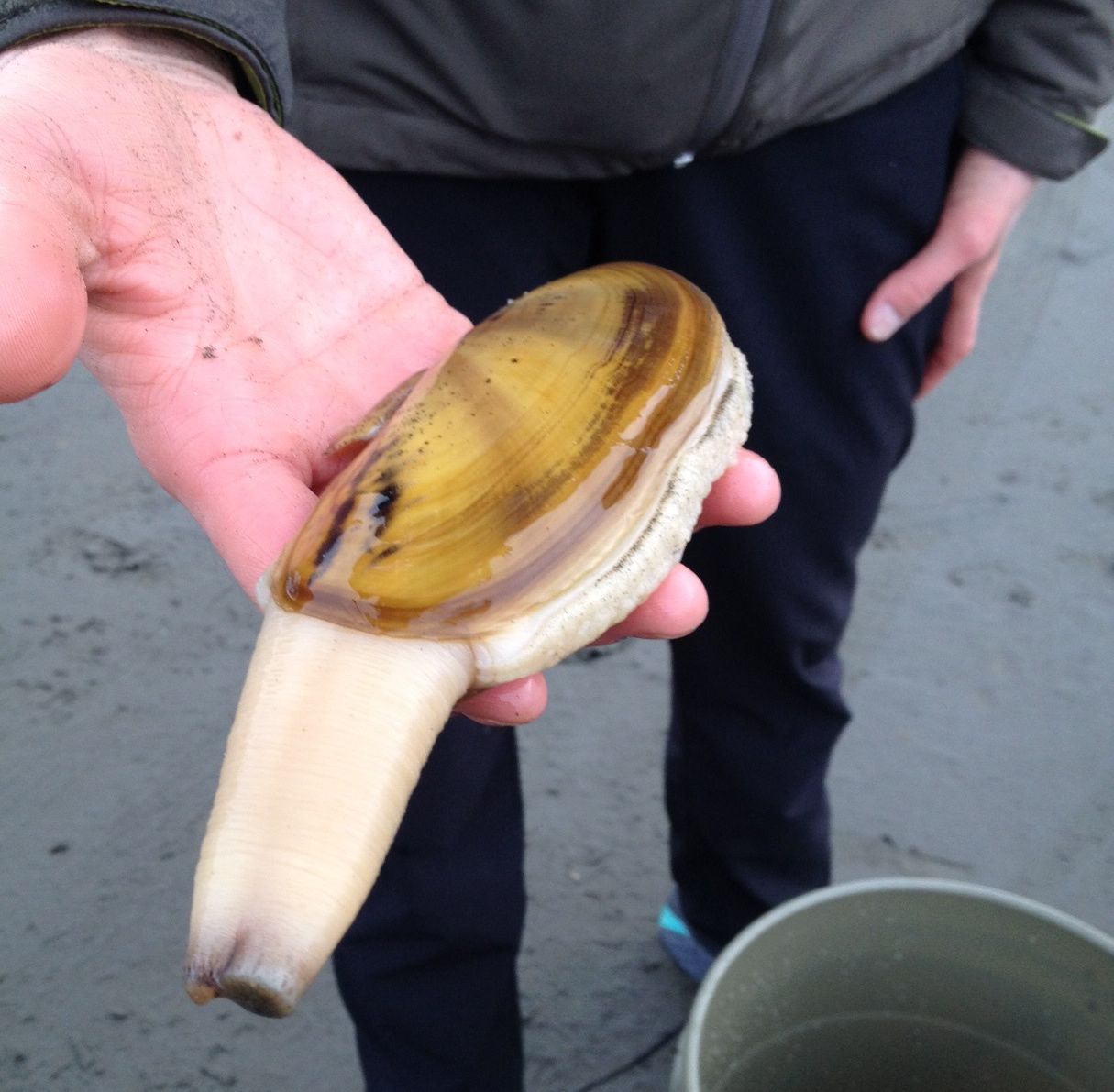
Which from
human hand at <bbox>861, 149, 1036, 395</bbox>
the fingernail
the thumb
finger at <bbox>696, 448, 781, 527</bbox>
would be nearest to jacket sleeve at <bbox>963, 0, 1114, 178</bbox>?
human hand at <bbox>861, 149, 1036, 395</bbox>

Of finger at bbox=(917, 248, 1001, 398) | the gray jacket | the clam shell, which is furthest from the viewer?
finger at bbox=(917, 248, 1001, 398)

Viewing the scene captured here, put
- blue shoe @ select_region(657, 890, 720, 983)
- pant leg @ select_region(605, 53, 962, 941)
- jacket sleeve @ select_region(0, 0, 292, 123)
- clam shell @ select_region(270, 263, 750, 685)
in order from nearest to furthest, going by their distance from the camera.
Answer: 1. clam shell @ select_region(270, 263, 750, 685)
2. jacket sleeve @ select_region(0, 0, 292, 123)
3. pant leg @ select_region(605, 53, 962, 941)
4. blue shoe @ select_region(657, 890, 720, 983)

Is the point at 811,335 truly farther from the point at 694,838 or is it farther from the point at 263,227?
the point at 694,838

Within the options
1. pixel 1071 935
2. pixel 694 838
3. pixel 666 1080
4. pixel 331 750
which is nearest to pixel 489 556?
pixel 331 750

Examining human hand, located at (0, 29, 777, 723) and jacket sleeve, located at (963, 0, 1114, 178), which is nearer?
human hand, located at (0, 29, 777, 723)

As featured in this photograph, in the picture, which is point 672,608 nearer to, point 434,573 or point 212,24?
point 434,573

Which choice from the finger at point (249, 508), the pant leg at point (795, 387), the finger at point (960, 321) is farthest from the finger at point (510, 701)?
the finger at point (960, 321)

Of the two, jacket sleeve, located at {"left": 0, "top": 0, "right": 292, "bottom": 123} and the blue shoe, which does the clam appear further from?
the blue shoe

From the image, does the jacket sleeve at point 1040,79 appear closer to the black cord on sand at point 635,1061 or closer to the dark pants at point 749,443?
the dark pants at point 749,443
